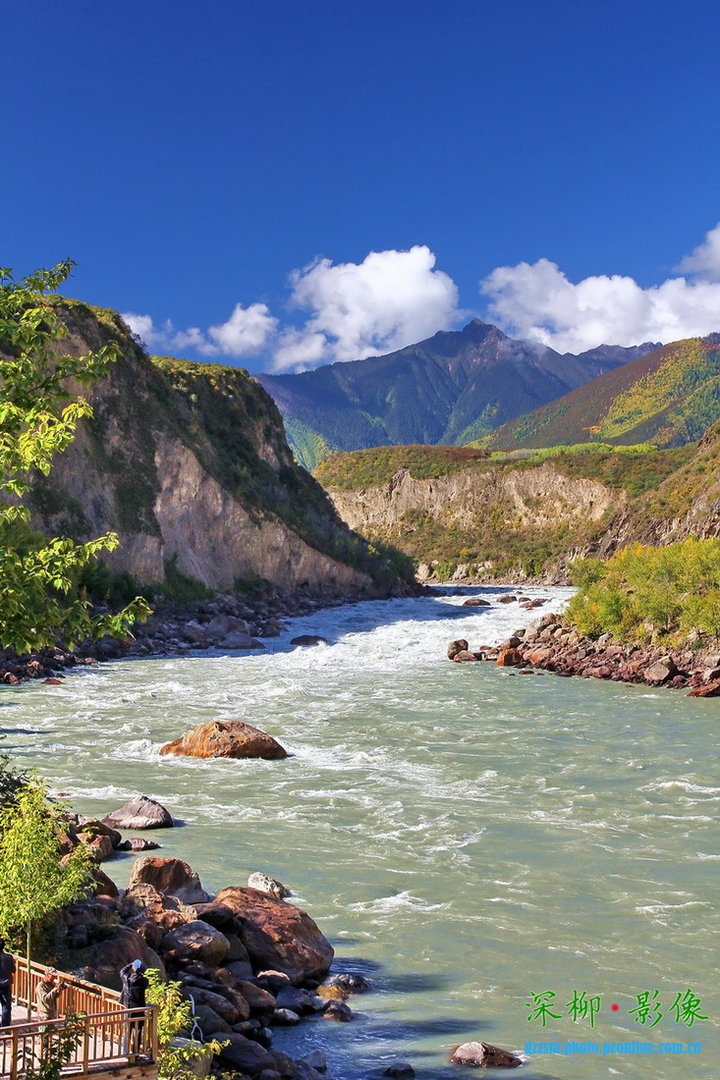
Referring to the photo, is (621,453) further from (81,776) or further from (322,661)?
(81,776)

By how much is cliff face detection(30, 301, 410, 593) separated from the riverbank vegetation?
22.8 metres

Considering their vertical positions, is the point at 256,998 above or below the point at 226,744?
below

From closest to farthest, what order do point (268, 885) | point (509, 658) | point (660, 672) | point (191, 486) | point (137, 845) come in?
point (268, 885)
point (137, 845)
point (660, 672)
point (509, 658)
point (191, 486)

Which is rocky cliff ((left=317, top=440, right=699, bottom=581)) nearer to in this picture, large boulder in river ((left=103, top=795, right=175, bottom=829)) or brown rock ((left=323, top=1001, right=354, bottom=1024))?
large boulder in river ((left=103, top=795, right=175, bottom=829))

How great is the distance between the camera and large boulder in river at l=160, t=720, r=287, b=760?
20.2 meters

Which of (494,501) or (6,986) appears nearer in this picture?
(6,986)

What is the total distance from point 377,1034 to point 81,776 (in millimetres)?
10961

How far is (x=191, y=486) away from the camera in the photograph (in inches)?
2240

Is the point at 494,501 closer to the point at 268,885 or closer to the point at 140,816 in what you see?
the point at 140,816

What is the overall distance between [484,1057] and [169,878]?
14.7 ft

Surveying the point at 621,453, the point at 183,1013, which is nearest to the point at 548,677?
the point at 183,1013

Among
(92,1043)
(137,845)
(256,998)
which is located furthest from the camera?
(137,845)

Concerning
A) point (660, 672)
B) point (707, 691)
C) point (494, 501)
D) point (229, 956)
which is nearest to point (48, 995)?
point (229, 956)

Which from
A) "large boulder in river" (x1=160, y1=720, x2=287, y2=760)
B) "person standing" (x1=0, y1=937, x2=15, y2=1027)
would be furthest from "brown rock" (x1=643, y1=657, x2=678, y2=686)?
"person standing" (x1=0, y1=937, x2=15, y2=1027)
